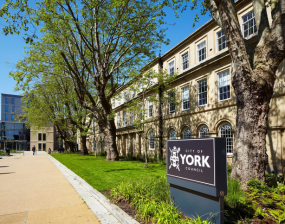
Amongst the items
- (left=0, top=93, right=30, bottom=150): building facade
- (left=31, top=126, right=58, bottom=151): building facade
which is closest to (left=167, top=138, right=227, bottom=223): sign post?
(left=31, top=126, right=58, bottom=151): building facade

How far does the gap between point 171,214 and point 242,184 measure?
3.88 m

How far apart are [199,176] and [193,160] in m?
0.38

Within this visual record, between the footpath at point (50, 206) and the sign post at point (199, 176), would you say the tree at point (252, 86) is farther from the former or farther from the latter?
the footpath at point (50, 206)

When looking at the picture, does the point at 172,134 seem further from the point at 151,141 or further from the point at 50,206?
the point at 50,206

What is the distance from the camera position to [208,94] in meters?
18.3

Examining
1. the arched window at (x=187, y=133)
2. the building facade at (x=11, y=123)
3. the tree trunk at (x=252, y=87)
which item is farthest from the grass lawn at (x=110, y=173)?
the building facade at (x=11, y=123)

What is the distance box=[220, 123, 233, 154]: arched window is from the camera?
16164mm

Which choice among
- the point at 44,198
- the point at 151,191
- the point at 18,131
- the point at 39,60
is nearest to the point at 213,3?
the point at 151,191

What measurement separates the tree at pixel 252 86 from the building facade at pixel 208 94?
19.8ft

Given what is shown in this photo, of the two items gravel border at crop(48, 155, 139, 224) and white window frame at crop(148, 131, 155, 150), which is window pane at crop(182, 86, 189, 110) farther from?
gravel border at crop(48, 155, 139, 224)

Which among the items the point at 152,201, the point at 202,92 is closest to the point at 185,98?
the point at 202,92

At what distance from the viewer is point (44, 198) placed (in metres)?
7.86

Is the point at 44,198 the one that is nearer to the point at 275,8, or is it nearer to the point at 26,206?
the point at 26,206

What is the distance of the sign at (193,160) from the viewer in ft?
14.7
